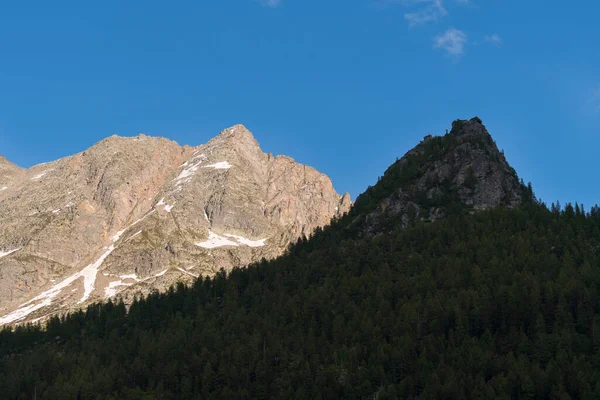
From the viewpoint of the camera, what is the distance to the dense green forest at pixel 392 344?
129m

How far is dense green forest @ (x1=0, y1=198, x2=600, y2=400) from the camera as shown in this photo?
424 feet

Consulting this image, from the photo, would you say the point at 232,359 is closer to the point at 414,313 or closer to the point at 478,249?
the point at 414,313

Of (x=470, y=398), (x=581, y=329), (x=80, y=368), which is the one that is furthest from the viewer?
(x=80, y=368)

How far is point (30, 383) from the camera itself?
535 feet

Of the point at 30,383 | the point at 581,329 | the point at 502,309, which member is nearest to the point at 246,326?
the point at 30,383

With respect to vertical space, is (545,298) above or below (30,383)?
above

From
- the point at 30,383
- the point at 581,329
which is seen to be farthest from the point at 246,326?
the point at 581,329

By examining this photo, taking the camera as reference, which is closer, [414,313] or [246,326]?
→ [414,313]

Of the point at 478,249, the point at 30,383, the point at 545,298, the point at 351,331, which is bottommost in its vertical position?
the point at 30,383

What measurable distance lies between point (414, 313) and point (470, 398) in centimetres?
3680

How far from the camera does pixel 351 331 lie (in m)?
159

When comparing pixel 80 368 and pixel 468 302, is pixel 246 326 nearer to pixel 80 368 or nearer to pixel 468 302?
pixel 80 368

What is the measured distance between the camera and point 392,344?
146 metres

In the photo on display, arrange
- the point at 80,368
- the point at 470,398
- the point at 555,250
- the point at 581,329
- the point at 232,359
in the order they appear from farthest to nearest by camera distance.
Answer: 1. the point at 555,250
2. the point at 80,368
3. the point at 232,359
4. the point at 581,329
5. the point at 470,398
